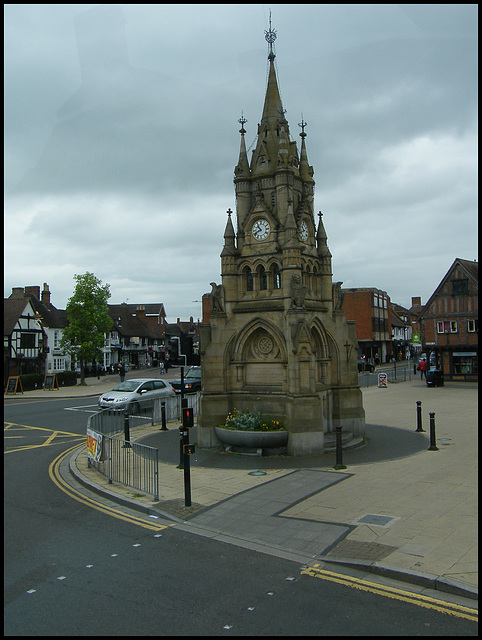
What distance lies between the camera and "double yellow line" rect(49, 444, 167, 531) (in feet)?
30.3

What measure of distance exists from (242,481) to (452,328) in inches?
1349

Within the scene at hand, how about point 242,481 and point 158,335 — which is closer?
point 242,481

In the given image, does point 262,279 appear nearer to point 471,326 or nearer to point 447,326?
point 471,326

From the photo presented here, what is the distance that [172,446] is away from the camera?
1603cm

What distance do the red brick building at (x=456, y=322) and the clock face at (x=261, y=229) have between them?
29.7 m

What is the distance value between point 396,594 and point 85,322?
1591 inches

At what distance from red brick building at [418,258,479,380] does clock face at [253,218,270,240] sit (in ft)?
97.4

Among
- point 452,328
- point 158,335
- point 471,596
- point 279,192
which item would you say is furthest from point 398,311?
point 471,596

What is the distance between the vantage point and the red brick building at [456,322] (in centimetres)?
4022

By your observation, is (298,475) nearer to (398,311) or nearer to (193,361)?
(193,361)

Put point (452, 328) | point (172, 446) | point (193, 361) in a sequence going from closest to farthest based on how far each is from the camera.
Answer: point (193, 361) < point (172, 446) < point (452, 328)

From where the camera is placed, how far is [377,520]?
8.83 metres

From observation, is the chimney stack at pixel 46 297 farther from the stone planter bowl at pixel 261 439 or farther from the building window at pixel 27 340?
the stone planter bowl at pixel 261 439

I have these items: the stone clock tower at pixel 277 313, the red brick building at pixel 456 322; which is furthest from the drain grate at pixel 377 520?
the red brick building at pixel 456 322
